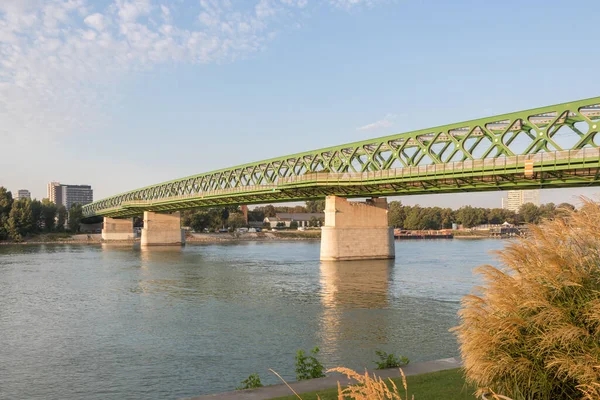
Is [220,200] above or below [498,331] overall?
above

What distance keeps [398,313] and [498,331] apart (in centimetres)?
2377

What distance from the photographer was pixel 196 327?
29078 millimetres

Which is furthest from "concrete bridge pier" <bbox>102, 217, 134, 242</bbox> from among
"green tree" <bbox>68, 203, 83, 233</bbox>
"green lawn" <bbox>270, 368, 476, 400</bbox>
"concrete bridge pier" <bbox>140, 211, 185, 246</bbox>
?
"green lawn" <bbox>270, 368, 476, 400</bbox>

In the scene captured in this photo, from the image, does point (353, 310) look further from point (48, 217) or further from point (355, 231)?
point (48, 217)

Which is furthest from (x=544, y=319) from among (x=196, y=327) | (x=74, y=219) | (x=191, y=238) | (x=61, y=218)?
(x=61, y=218)

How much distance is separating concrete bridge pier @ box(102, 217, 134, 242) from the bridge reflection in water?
391 ft

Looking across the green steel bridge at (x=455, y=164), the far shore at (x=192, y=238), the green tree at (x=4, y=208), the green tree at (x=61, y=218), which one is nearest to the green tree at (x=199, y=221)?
the far shore at (x=192, y=238)

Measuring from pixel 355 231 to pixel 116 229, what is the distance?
115m

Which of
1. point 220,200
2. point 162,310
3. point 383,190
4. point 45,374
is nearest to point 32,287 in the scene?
point 162,310

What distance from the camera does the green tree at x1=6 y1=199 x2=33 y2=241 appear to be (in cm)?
14675

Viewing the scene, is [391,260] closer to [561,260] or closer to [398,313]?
[398,313]

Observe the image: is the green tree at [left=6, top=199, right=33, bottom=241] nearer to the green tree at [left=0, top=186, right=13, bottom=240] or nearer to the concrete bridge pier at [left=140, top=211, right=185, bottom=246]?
the green tree at [left=0, top=186, right=13, bottom=240]

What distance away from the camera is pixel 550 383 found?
31.1ft

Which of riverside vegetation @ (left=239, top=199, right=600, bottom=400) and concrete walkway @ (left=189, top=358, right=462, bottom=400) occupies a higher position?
riverside vegetation @ (left=239, top=199, right=600, bottom=400)
